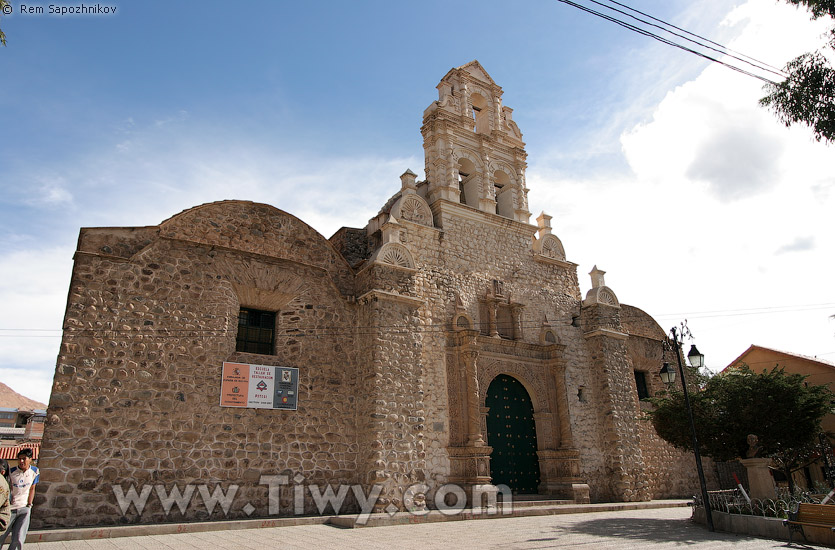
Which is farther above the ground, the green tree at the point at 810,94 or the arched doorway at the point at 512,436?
the green tree at the point at 810,94

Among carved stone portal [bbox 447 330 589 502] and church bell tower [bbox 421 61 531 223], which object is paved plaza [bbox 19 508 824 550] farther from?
church bell tower [bbox 421 61 531 223]

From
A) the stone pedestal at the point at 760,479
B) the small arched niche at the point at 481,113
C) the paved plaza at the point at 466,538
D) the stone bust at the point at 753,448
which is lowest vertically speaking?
the paved plaza at the point at 466,538

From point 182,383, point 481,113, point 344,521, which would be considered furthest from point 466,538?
point 481,113

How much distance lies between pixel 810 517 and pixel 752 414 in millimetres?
2919

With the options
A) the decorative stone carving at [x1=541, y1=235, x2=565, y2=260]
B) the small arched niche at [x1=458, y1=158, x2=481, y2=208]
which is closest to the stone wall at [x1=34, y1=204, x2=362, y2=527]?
the small arched niche at [x1=458, y1=158, x2=481, y2=208]

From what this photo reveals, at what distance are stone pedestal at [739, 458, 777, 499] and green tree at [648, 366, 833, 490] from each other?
58cm

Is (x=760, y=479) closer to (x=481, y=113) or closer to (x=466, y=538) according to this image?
(x=466, y=538)

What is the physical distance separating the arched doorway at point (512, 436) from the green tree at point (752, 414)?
3.44 meters

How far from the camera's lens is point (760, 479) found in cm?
956

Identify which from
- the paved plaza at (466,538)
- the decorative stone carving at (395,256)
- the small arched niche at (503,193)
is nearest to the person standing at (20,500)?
the paved plaza at (466,538)

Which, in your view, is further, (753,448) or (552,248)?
(552,248)

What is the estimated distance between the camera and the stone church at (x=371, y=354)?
8906mm

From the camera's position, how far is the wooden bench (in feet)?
23.5

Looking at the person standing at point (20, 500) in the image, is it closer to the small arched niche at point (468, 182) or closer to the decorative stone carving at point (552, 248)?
the small arched niche at point (468, 182)
